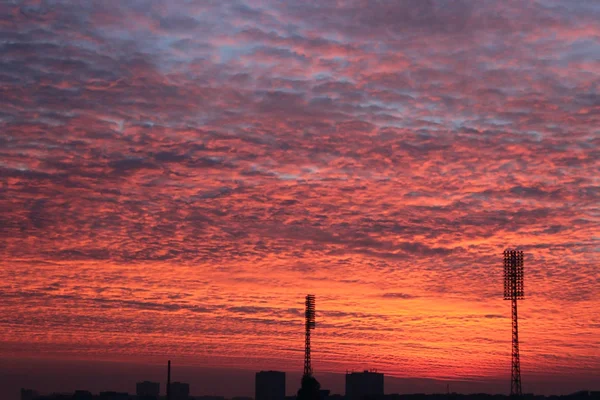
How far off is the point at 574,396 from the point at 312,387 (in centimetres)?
6556

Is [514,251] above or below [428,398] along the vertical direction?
above

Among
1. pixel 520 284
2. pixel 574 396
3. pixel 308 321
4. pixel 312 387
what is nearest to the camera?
pixel 520 284

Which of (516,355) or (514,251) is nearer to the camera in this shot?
(516,355)

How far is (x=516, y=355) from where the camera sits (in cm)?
8838

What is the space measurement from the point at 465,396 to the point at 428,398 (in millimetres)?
8119

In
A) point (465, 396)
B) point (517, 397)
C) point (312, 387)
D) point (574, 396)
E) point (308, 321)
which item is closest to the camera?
point (517, 397)

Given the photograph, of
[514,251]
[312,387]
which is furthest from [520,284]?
[312,387]

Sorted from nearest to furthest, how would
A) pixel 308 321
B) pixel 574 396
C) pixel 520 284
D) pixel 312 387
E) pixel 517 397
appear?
pixel 517 397, pixel 520 284, pixel 312 387, pixel 308 321, pixel 574 396

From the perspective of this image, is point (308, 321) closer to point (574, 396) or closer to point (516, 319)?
point (516, 319)

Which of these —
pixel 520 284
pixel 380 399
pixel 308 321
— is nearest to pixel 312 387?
pixel 308 321

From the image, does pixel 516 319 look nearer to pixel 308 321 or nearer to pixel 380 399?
pixel 308 321

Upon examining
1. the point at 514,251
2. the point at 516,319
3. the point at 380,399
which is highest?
the point at 514,251

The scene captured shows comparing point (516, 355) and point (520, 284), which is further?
point (520, 284)

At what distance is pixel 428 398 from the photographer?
17512cm
